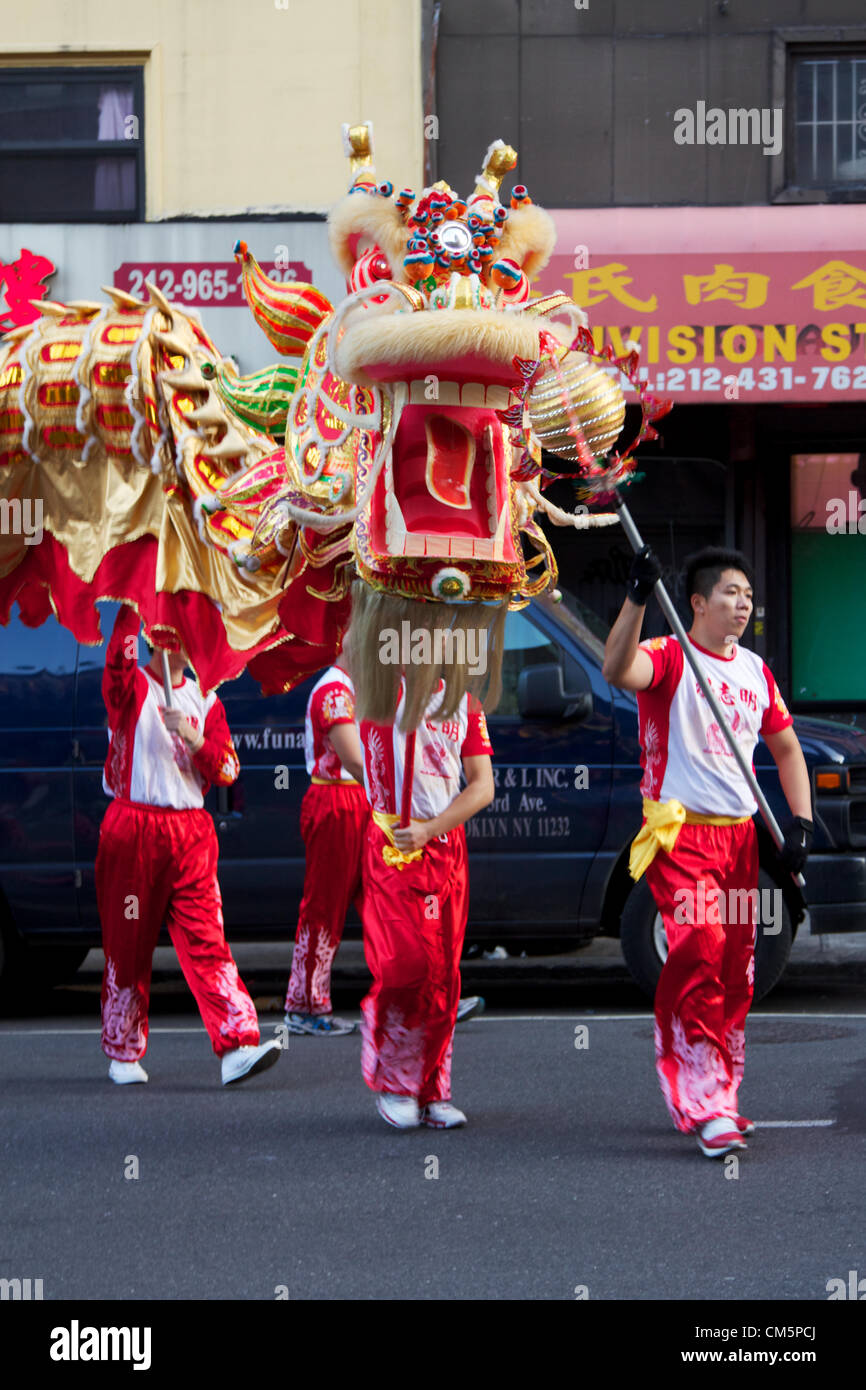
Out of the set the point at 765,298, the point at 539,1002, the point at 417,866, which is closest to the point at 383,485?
the point at 417,866

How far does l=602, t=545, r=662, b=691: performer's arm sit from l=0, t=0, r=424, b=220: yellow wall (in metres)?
7.66

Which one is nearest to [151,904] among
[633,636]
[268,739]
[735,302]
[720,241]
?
[268,739]

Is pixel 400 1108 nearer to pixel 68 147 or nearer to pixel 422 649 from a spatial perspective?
pixel 422 649

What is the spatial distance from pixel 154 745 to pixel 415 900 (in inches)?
57.7

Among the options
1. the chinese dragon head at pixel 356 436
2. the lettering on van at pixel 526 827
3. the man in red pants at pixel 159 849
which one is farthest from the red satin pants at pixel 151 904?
the lettering on van at pixel 526 827

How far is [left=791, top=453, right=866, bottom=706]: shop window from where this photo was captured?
12914mm

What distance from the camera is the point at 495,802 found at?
8164 millimetres

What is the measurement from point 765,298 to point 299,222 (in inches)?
129

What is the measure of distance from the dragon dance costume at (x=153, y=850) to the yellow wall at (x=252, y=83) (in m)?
6.69

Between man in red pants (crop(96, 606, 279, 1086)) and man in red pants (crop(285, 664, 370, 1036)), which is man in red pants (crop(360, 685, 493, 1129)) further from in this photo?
man in red pants (crop(285, 664, 370, 1036))

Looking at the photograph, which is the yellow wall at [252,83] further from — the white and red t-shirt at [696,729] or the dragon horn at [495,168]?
the dragon horn at [495,168]

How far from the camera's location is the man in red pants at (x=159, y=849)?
6.61 meters

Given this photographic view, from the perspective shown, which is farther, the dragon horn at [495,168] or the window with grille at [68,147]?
the window with grille at [68,147]

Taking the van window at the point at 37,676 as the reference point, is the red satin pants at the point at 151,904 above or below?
below
